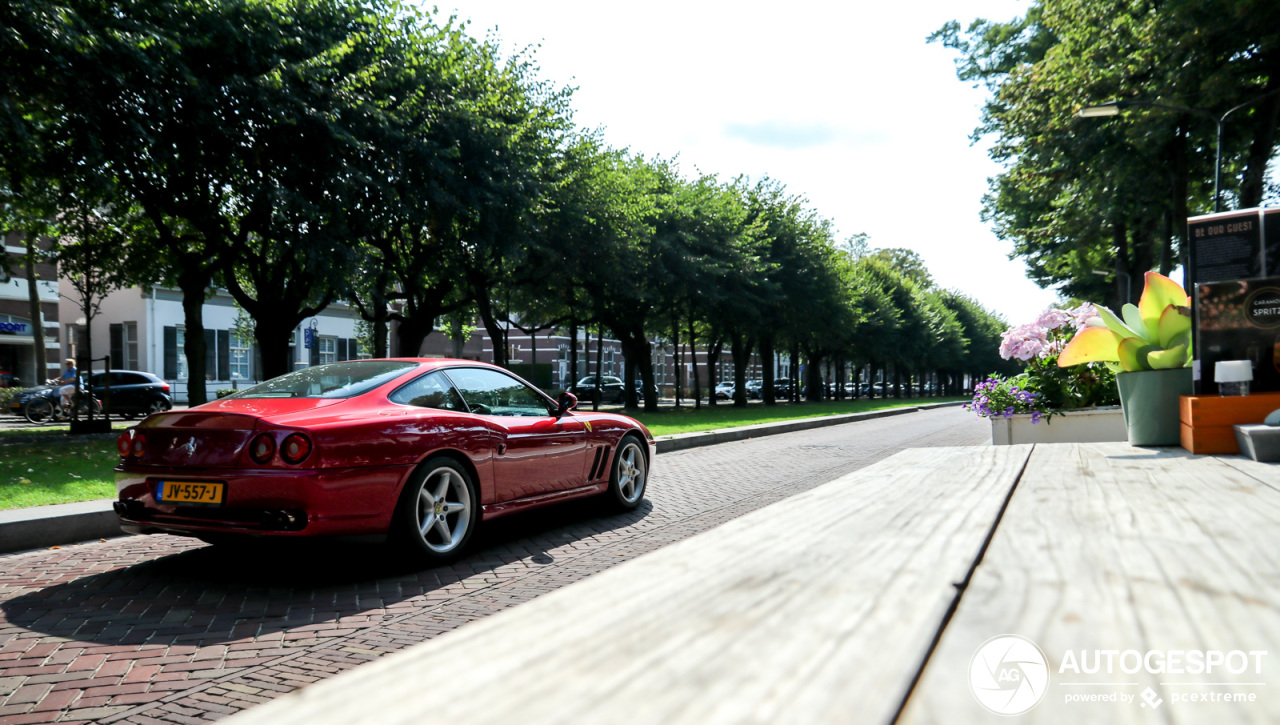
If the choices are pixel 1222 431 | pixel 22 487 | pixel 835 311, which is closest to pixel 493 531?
pixel 22 487

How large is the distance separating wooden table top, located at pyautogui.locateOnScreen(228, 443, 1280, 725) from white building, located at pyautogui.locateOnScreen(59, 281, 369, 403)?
163ft

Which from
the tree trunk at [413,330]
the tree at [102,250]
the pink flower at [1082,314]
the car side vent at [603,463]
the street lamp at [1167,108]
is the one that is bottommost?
the car side vent at [603,463]

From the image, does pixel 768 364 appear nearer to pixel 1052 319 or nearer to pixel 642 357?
pixel 642 357

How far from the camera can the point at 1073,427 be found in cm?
714

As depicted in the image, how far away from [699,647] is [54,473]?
11.8 metres

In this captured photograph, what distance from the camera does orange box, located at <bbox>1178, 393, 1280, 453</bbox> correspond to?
2.76m

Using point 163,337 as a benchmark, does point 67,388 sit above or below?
below

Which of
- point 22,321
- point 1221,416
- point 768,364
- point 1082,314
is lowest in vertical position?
point 1221,416

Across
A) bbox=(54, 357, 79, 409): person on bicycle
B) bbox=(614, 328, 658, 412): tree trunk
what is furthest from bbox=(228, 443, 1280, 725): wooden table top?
bbox=(614, 328, 658, 412): tree trunk

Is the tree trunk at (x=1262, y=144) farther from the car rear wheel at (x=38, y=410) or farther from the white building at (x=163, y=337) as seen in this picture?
the white building at (x=163, y=337)

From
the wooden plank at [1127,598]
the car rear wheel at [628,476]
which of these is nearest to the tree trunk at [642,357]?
the car rear wheel at [628,476]

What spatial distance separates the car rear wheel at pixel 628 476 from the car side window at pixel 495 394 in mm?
981

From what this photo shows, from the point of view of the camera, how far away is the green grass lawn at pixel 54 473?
832cm

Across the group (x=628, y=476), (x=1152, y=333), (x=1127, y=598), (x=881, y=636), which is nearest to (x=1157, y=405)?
(x=1152, y=333)
